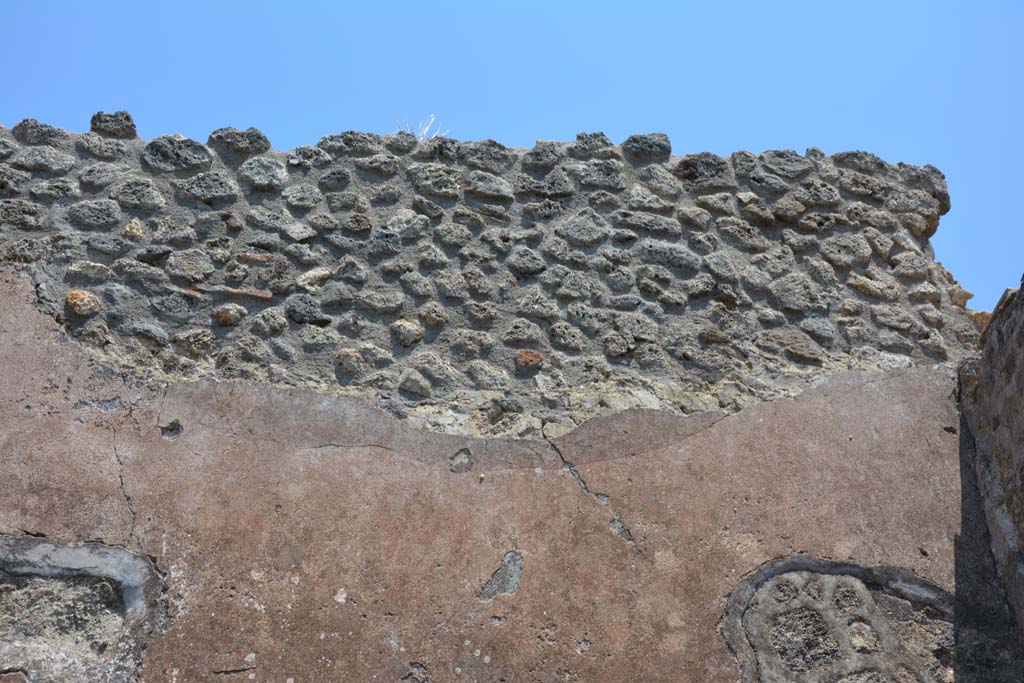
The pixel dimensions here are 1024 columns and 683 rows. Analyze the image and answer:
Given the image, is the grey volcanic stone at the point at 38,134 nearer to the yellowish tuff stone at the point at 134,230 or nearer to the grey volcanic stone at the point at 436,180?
the yellowish tuff stone at the point at 134,230

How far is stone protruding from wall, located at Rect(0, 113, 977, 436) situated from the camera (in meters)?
3.64

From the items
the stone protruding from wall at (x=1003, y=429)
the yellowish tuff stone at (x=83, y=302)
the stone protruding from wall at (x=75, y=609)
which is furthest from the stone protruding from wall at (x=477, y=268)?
the stone protruding from wall at (x=75, y=609)

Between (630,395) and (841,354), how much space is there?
893mm

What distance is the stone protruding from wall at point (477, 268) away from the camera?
11.9ft

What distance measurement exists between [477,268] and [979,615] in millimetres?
2119

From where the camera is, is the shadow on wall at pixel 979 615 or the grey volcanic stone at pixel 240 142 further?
the grey volcanic stone at pixel 240 142

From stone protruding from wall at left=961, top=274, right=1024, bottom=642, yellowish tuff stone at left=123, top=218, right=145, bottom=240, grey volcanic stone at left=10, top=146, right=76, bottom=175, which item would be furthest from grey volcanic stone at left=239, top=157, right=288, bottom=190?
stone protruding from wall at left=961, top=274, right=1024, bottom=642

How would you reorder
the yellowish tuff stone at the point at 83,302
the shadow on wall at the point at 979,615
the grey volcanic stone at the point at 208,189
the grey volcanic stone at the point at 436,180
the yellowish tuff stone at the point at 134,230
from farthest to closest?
the grey volcanic stone at the point at 436,180 → the grey volcanic stone at the point at 208,189 → the yellowish tuff stone at the point at 134,230 → the yellowish tuff stone at the point at 83,302 → the shadow on wall at the point at 979,615

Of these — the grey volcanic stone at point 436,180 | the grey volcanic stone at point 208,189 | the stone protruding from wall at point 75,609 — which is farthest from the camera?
the grey volcanic stone at point 436,180

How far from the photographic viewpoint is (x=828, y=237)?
4254mm

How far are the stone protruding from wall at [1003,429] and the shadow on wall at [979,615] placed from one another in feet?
0.12

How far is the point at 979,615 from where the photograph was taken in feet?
11.1

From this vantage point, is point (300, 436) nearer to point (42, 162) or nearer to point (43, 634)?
point (43, 634)

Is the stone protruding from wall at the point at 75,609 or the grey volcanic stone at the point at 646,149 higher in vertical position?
the grey volcanic stone at the point at 646,149
